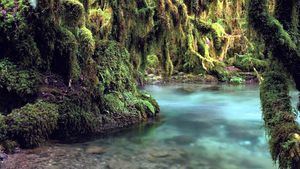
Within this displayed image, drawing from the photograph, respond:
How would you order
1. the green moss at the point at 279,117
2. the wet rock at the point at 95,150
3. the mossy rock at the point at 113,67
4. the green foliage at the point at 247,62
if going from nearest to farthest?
the green moss at the point at 279,117, the wet rock at the point at 95,150, the mossy rock at the point at 113,67, the green foliage at the point at 247,62

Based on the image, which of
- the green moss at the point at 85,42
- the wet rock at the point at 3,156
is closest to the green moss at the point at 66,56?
the green moss at the point at 85,42

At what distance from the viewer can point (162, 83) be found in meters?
20.3

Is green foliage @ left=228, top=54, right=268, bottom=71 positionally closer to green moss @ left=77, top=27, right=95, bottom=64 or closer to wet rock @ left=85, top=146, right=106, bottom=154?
green moss @ left=77, top=27, right=95, bottom=64

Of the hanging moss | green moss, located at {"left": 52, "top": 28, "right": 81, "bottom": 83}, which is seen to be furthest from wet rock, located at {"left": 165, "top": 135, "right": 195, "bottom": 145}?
the hanging moss

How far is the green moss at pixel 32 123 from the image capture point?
23.9ft

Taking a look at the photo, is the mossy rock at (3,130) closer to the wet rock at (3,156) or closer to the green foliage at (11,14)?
the wet rock at (3,156)

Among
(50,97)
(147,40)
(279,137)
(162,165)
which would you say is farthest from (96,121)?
(279,137)

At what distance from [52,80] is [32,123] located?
68.9 inches

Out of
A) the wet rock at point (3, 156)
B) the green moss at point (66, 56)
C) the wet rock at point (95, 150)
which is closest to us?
the wet rock at point (3, 156)

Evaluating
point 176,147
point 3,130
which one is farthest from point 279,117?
point 3,130

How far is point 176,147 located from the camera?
25.7 feet

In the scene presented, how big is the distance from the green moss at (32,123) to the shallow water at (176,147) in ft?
0.98

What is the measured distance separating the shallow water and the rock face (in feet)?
1.91

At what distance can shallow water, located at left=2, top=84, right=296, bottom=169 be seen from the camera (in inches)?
260
